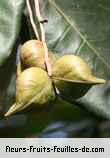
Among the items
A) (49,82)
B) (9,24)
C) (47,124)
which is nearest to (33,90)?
(49,82)

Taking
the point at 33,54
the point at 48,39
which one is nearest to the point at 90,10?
the point at 48,39

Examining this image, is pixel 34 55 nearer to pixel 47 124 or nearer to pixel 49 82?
pixel 49 82

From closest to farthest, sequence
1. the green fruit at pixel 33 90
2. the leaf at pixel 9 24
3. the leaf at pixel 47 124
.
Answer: the green fruit at pixel 33 90 < the leaf at pixel 9 24 < the leaf at pixel 47 124

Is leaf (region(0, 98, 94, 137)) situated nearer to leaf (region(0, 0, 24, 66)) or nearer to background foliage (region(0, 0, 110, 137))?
background foliage (region(0, 0, 110, 137))

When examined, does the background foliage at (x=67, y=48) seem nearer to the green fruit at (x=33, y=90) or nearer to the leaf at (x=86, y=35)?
the leaf at (x=86, y=35)

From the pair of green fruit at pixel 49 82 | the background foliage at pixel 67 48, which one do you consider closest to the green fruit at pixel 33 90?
the pair of green fruit at pixel 49 82
